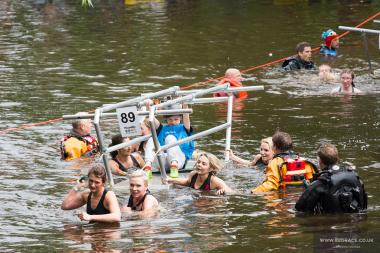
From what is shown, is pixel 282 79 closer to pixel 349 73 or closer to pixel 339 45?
pixel 349 73

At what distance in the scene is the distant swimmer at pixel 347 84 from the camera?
21.9m

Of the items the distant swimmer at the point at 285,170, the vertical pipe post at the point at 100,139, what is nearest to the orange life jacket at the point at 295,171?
the distant swimmer at the point at 285,170

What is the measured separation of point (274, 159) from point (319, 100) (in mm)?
8302

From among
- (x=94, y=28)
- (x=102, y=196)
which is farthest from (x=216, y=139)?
(x=94, y=28)

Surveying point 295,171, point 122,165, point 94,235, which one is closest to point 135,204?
point 94,235

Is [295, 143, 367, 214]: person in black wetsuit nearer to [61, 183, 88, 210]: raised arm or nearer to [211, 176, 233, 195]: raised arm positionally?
[211, 176, 233, 195]: raised arm

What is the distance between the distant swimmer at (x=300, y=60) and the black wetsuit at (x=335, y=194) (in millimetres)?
12603

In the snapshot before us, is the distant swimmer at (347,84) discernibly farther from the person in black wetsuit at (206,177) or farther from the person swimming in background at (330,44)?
the person in black wetsuit at (206,177)

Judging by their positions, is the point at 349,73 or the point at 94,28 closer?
the point at 349,73

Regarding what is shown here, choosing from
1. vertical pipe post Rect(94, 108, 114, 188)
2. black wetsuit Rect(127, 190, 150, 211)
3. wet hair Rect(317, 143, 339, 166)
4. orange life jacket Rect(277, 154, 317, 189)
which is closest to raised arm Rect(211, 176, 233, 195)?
orange life jacket Rect(277, 154, 317, 189)

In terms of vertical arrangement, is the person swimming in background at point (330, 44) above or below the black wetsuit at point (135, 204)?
above

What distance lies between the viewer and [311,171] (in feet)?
45.3

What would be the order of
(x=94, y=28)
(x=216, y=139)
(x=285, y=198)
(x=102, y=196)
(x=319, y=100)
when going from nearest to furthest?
(x=102, y=196) → (x=285, y=198) → (x=216, y=139) → (x=319, y=100) → (x=94, y=28)

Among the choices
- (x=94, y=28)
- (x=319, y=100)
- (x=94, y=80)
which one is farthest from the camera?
(x=94, y=28)
